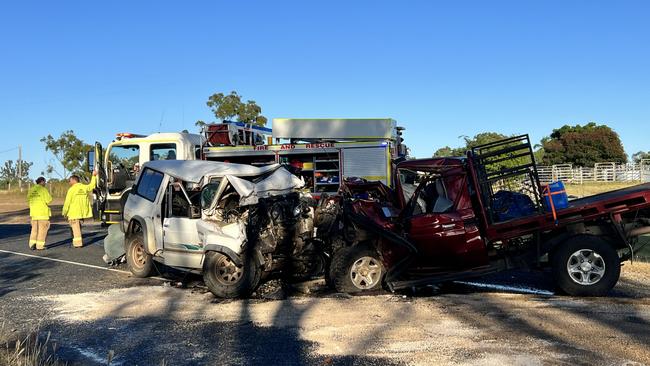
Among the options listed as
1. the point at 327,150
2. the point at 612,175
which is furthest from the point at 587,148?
the point at 327,150

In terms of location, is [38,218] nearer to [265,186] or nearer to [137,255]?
[137,255]

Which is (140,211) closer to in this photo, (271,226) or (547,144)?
(271,226)

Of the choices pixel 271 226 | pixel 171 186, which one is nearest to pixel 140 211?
pixel 171 186

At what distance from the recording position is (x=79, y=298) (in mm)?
8211

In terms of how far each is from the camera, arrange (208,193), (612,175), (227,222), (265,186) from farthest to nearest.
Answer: (612,175)
(265,186)
(208,193)
(227,222)

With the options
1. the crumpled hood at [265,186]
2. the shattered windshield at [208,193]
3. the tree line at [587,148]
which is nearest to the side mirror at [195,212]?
the shattered windshield at [208,193]

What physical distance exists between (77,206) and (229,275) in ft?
26.4

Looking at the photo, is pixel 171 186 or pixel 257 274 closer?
pixel 257 274

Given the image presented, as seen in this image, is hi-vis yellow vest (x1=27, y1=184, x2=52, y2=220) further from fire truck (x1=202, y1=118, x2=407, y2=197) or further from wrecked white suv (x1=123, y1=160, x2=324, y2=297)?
wrecked white suv (x1=123, y1=160, x2=324, y2=297)

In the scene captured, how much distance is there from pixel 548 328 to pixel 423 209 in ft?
9.78

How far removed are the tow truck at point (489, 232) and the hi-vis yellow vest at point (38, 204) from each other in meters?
9.42

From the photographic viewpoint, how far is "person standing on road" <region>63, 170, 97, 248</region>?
46.7 ft

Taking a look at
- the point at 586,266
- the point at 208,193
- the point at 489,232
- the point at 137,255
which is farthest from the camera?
the point at 137,255

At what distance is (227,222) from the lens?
325 inches
